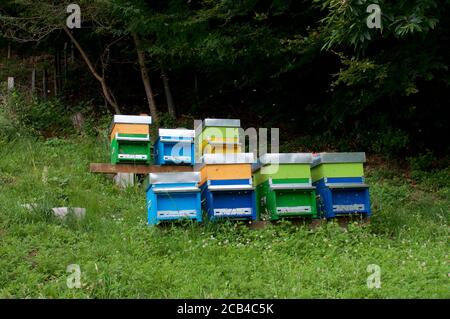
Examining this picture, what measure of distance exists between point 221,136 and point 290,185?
1405 mm

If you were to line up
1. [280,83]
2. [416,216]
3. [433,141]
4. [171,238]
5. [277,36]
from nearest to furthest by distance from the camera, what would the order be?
[171,238] → [416,216] → [277,36] → [433,141] → [280,83]

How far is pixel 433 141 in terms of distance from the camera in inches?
406

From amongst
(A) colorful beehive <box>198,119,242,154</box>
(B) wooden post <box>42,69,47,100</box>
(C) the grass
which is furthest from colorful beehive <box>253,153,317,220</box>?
(B) wooden post <box>42,69,47,100</box>

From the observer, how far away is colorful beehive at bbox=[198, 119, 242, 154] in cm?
684

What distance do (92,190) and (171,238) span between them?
2276 mm

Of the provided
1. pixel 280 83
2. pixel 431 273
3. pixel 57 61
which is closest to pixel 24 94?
pixel 57 61

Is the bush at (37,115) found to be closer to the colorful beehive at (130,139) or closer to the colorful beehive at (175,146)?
the colorful beehive at (130,139)

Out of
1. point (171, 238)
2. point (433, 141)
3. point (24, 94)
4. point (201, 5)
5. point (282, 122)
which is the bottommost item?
point (171, 238)

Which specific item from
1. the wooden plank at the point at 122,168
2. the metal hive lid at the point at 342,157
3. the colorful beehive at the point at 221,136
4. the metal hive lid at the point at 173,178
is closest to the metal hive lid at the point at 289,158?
the metal hive lid at the point at 342,157

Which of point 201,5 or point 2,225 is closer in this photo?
point 2,225

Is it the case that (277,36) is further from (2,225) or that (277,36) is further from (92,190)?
(2,225)

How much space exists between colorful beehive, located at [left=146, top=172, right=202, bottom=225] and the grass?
132 mm

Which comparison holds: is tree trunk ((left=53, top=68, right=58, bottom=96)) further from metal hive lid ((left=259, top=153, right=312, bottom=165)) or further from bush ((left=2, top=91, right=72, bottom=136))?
metal hive lid ((left=259, top=153, right=312, bottom=165))

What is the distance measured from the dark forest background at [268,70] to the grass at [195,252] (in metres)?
2.43
